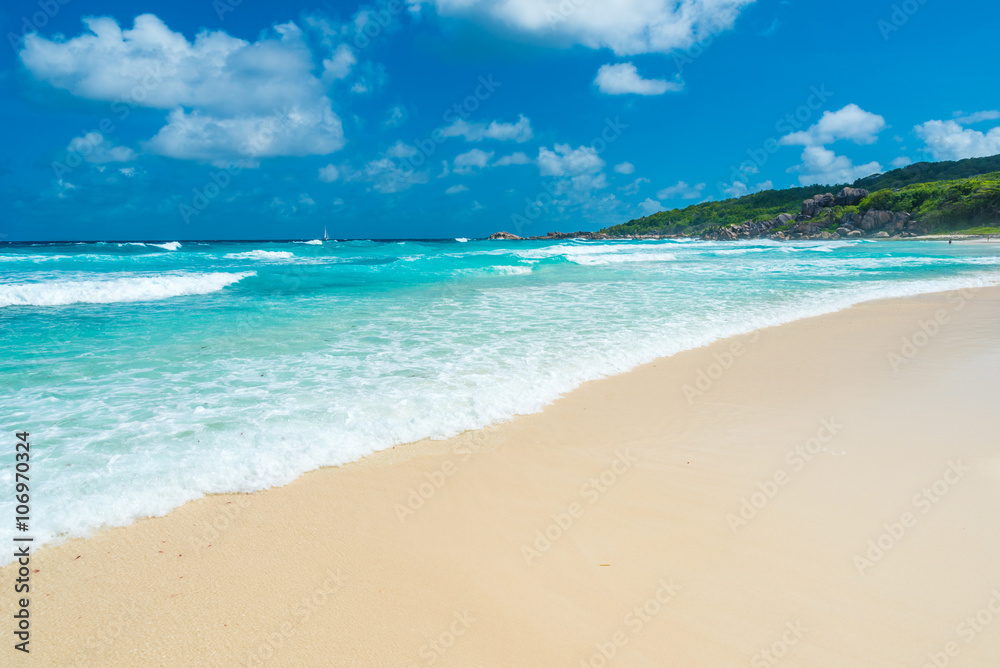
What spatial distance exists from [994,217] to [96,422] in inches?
3307

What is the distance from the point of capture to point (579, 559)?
9.19 feet

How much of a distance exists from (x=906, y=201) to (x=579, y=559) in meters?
86.9

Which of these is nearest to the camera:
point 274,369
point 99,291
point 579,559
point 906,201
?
point 579,559

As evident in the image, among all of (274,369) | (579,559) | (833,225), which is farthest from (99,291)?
(833,225)

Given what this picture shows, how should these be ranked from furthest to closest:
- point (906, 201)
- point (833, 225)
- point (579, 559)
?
point (833, 225) < point (906, 201) < point (579, 559)

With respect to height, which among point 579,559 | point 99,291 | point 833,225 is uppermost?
point 833,225

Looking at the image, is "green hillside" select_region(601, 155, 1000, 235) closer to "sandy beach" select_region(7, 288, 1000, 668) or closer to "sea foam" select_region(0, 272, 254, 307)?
"sandy beach" select_region(7, 288, 1000, 668)

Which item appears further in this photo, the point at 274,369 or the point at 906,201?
the point at 906,201

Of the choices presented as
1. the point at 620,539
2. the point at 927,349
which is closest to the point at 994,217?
the point at 927,349

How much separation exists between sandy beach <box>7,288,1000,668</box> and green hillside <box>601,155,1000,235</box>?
7762 cm

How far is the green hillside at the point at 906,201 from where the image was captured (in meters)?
59.9

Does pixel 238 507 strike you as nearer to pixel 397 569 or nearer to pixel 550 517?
pixel 397 569

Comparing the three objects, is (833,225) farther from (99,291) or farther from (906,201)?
(99,291)

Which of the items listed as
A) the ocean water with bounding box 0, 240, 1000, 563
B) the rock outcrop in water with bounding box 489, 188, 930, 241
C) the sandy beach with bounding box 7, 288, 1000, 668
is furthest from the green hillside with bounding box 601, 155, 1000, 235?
the sandy beach with bounding box 7, 288, 1000, 668
